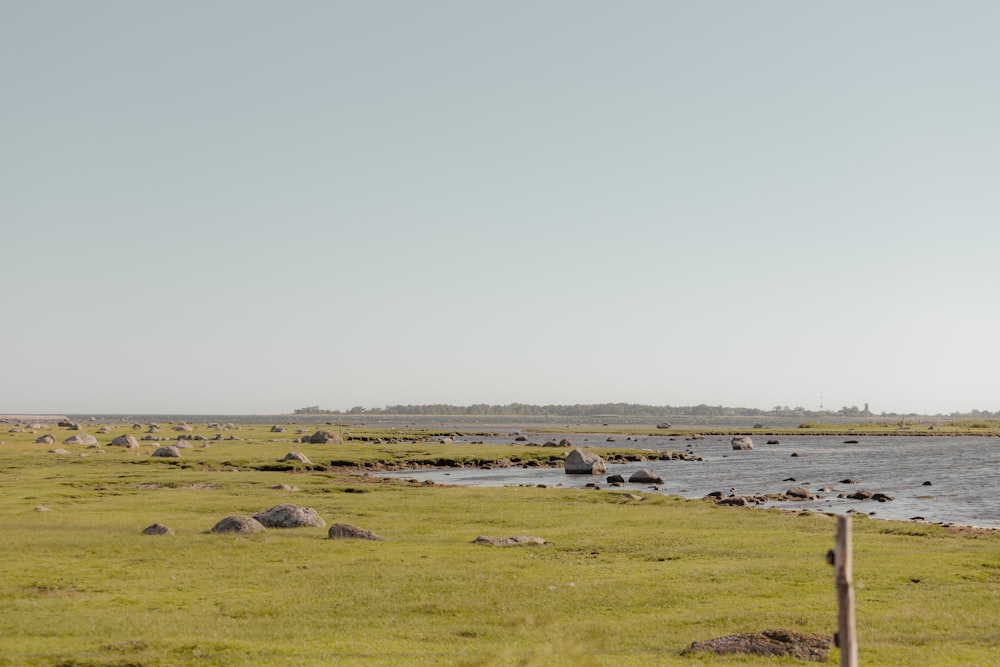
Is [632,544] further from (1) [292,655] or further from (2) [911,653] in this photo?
(1) [292,655]

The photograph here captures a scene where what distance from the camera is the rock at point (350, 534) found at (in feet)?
126

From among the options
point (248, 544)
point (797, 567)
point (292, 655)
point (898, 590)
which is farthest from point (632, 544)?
point (292, 655)

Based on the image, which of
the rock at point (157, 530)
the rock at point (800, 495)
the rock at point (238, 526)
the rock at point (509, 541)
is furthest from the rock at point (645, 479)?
the rock at point (157, 530)

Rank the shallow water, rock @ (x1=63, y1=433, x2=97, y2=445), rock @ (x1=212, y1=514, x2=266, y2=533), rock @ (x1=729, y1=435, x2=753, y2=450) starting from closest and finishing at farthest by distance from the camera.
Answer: rock @ (x1=212, y1=514, x2=266, y2=533)
the shallow water
rock @ (x1=63, y1=433, x2=97, y2=445)
rock @ (x1=729, y1=435, x2=753, y2=450)

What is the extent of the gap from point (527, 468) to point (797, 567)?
70179 millimetres

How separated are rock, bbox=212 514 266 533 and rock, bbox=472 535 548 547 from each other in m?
11.0

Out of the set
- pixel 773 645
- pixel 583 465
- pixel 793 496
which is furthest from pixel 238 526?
pixel 583 465

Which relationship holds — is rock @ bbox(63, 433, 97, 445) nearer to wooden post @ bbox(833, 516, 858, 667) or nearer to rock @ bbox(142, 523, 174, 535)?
rock @ bbox(142, 523, 174, 535)

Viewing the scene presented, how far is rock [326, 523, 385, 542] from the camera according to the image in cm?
3844

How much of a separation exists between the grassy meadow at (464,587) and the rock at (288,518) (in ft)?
6.19

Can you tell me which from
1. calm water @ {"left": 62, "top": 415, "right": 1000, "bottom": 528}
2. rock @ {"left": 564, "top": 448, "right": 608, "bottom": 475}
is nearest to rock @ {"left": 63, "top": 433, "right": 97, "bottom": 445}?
calm water @ {"left": 62, "top": 415, "right": 1000, "bottom": 528}

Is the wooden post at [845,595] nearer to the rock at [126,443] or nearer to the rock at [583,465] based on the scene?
the rock at [583,465]

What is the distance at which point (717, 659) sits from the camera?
2009 centimetres

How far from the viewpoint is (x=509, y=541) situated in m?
37.5
